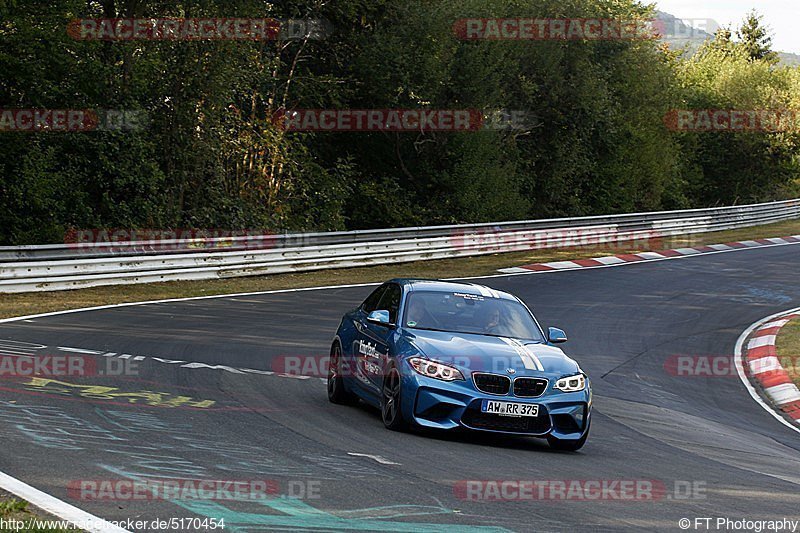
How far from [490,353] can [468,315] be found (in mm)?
1074

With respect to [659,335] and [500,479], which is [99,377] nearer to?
[500,479]

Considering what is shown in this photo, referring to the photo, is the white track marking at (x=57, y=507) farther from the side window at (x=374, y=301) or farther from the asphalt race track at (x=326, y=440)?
the side window at (x=374, y=301)

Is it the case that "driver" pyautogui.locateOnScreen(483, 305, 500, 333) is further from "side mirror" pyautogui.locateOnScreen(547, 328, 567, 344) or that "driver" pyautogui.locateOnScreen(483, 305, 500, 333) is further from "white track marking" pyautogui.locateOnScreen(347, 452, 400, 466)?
"white track marking" pyautogui.locateOnScreen(347, 452, 400, 466)

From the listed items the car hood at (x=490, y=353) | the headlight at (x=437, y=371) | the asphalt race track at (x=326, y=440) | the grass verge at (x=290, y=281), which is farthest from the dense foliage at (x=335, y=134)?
the headlight at (x=437, y=371)

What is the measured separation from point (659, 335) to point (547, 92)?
26423mm

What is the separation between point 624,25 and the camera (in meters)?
47.5

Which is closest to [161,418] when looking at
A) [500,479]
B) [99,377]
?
[99,377]

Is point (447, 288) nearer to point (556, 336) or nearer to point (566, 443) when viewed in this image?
point (556, 336)

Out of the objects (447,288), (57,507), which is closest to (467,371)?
(447,288)

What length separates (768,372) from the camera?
52.3 ft

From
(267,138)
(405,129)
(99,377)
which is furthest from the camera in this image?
(405,129)

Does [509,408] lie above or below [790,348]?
above

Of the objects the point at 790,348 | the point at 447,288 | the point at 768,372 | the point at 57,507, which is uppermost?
the point at 447,288

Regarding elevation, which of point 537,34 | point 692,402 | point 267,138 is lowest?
point 692,402
